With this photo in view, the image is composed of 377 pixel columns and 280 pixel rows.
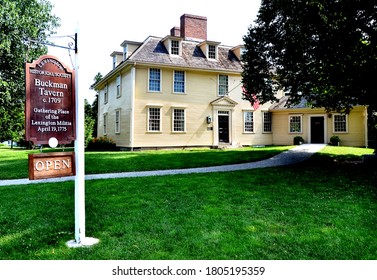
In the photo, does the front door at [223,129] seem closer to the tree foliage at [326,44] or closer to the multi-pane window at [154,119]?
the multi-pane window at [154,119]

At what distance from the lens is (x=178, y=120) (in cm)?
2191

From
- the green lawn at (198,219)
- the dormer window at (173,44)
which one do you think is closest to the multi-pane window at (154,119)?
the dormer window at (173,44)

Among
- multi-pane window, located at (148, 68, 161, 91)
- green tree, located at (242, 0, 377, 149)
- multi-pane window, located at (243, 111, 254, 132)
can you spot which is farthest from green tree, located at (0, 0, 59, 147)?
green tree, located at (242, 0, 377, 149)

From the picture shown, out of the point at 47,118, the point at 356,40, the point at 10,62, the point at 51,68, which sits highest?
the point at 10,62

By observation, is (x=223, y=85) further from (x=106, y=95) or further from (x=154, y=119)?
(x=106, y=95)

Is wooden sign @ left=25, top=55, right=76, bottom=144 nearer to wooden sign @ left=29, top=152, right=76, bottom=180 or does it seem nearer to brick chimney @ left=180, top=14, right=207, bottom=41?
wooden sign @ left=29, top=152, right=76, bottom=180

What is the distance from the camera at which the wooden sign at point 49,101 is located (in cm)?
400

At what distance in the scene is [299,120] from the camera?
1037 inches

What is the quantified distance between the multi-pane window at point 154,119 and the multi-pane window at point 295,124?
11928 mm

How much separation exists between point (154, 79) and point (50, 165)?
17.6 metres

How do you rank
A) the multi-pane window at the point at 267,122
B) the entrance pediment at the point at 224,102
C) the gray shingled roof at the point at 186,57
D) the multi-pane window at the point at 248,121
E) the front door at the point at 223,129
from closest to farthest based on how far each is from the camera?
the gray shingled roof at the point at 186,57, the entrance pediment at the point at 224,102, the front door at the point at 223,129, the multi-pane window at the point at 248,121, the multi-pane window at the point at 267,122

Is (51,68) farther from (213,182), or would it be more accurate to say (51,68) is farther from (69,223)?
(213,182)

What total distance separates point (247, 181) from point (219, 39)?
1832 cm

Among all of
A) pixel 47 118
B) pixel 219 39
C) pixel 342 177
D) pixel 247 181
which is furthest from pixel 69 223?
pixel 219 39
